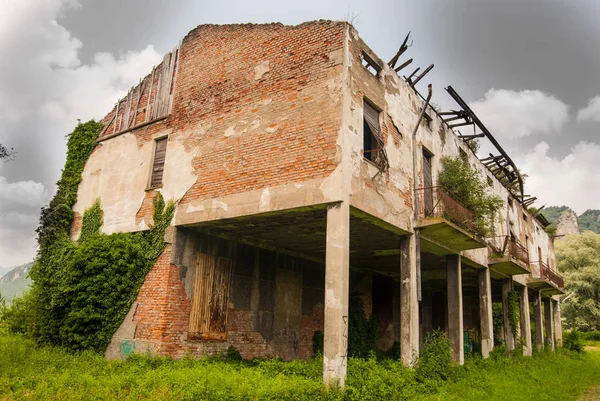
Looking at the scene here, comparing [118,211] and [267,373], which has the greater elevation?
[118,211]

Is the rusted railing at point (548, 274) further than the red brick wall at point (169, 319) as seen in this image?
Yes

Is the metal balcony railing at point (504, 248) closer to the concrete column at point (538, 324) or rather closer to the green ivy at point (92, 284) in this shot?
the concrete column at point (538, 324)

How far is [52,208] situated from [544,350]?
76.5 ft

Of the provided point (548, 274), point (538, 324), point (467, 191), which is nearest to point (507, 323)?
point (538, 324)

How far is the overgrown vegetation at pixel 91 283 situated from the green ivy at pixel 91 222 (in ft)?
0.13

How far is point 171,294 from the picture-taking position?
1177 centimetres

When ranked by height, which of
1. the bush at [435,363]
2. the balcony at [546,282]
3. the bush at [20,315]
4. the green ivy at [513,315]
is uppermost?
the balcony at [546,282]

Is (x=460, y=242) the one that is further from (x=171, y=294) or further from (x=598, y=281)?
(x=598, y=281)

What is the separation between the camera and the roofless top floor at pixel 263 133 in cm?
1041

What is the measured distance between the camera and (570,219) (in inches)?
3713

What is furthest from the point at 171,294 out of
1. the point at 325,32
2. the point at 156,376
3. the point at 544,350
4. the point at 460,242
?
the point at 544,350

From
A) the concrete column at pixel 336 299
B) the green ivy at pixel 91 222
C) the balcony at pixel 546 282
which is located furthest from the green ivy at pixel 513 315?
the green ivy at pixel 91 222

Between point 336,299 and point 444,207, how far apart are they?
18.6 feet

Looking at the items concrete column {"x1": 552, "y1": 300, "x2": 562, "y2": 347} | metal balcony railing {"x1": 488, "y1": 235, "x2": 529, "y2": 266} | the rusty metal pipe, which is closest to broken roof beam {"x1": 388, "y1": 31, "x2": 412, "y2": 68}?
the rusty metal pipe
